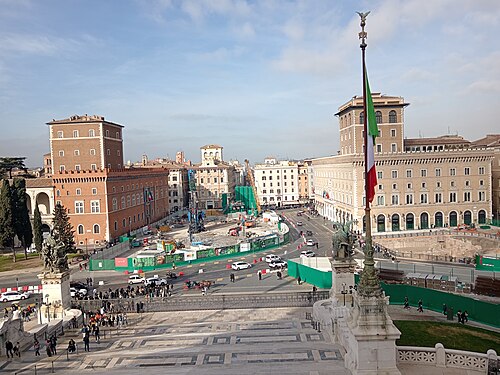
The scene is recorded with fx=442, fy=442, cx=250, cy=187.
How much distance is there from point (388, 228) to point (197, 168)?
2566 inches

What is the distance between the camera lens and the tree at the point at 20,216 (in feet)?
164

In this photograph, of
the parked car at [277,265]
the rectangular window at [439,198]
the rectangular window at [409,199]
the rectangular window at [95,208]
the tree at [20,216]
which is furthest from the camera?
the rectangular window at [439,198]

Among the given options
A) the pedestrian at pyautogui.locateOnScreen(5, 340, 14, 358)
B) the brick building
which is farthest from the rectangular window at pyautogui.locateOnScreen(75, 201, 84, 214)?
the pedestrian at pyautogui.locateOnScreen(5, 340, 14, 358)

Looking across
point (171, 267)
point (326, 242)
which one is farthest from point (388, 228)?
point (171, 267)

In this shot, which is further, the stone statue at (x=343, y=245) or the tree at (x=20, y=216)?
the tree at (x=20, y=216)

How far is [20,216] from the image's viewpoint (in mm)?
50594

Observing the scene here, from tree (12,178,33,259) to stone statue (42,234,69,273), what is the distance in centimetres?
3012

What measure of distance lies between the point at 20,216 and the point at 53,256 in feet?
105

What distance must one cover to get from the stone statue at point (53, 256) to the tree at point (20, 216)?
3012 centimetres

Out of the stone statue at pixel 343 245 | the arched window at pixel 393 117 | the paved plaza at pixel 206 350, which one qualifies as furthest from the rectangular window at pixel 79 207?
the arched window at pixel 393 117

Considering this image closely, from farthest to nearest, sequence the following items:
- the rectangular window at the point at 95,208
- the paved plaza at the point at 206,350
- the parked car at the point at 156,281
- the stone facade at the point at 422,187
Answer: the stone facade at the point at 422,187 < the rectangular window at the point at 95,208 < the parked car at the point at 156,281 < the paved plaza at the point at 206,350

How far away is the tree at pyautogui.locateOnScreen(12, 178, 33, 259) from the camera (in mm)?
50125

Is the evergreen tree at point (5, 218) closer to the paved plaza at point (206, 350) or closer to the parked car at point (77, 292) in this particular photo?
the parked car at point (77, 292)

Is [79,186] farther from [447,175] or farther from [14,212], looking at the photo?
[447,175]
